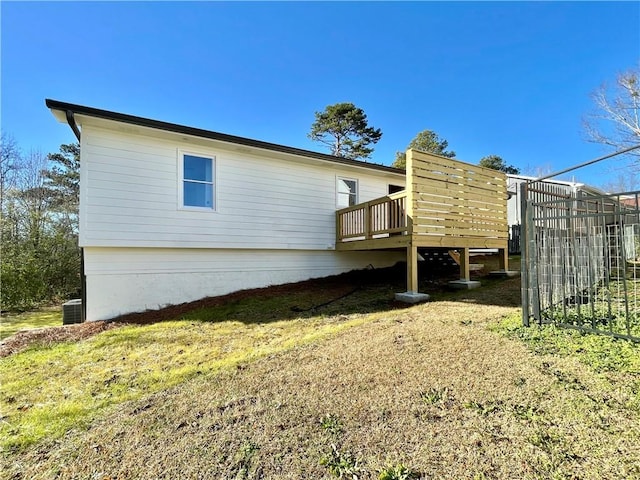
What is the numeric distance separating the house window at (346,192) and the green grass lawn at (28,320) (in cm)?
811

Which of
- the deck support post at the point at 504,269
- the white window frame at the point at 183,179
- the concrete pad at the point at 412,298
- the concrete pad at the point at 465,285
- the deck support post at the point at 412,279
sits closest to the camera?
the concrete pad at the point at 412,298

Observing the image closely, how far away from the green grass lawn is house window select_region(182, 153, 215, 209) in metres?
4.34

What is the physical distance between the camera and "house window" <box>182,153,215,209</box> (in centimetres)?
762

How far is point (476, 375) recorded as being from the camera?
2.84 metres

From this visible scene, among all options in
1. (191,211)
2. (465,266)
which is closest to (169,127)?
(191,211)

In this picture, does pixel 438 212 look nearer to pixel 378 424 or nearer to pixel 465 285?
pixel 465 285

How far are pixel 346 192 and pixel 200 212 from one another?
461 centimetres

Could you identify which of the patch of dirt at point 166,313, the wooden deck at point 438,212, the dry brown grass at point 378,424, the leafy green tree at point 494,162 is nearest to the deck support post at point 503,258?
the wooden deck at point 438,212

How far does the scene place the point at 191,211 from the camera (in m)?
7.61

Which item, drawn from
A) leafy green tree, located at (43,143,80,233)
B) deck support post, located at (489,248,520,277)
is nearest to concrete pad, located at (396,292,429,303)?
deck support post, located at (489,248,520,277)

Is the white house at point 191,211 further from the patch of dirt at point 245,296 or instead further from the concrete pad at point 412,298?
the concrete pad at point 412,298

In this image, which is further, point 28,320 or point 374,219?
point 28,320

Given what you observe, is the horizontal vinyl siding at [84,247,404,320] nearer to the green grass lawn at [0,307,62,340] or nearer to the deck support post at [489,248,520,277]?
the green grass lawn at [0,307,62,340]

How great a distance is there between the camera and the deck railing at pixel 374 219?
7.20 m
